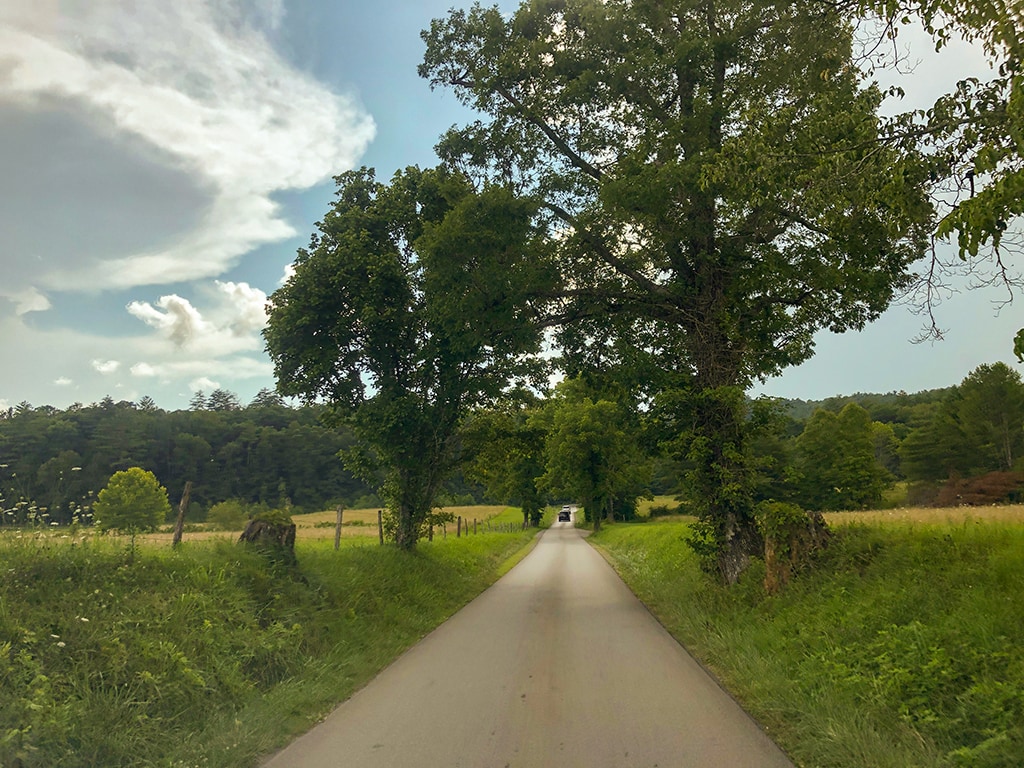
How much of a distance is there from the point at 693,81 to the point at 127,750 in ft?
43.2

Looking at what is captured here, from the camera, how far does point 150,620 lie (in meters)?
6.29

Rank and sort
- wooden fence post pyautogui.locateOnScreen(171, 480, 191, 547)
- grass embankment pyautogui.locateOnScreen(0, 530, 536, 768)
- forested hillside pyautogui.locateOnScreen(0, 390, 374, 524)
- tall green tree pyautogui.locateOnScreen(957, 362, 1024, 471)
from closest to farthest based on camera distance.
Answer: grass embankment pyautogui.locateOnScreen(0, 530, 536, 768) < wooden fence post pyautogui.locateOnScreen(171, 480, 191, 547) < forested hillside pyautogui.locateOnScreen(0, 390, 374, 524) < tall green tree pyautogui.locateOnScreen(957, 362, 1024, 471)

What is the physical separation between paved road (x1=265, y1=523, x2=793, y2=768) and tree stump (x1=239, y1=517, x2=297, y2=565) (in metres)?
2.52

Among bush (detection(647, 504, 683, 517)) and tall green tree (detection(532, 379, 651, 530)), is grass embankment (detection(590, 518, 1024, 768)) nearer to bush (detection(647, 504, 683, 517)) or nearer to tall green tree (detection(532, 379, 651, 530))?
tall green tree (detection(532, 379, 651, 530))

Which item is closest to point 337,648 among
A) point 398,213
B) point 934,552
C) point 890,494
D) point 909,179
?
point 934,552

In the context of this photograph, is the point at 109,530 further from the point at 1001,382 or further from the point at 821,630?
the point at 1001,382

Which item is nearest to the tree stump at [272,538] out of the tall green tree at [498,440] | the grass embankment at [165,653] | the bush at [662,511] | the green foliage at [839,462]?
the grass embankment at [165,653]

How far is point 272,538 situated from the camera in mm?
9672

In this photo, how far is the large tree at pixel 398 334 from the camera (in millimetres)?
13289

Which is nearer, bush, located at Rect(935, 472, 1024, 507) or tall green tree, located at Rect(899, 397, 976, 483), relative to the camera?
bush, located at Rect(935, 472, 1024, 507)

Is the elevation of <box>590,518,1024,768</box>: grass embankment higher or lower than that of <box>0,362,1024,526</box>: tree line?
lower

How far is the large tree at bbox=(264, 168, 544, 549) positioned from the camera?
43.6 feet

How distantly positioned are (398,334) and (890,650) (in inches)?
501

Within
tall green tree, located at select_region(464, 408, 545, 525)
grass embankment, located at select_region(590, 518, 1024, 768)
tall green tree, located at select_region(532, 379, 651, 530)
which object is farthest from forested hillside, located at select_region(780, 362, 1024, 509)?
grass embankment, located at select_region(590, 518, 1024, 768)
